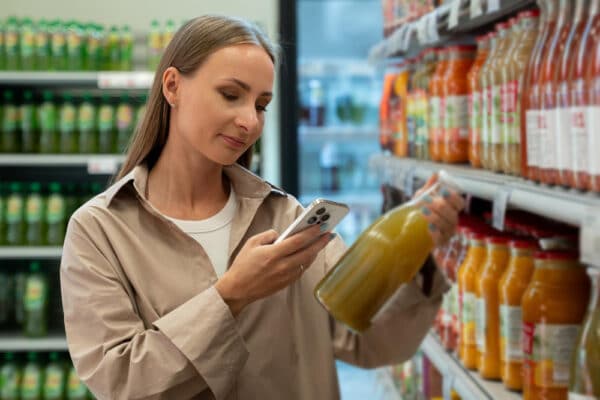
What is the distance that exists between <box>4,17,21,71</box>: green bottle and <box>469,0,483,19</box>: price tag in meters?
2.88

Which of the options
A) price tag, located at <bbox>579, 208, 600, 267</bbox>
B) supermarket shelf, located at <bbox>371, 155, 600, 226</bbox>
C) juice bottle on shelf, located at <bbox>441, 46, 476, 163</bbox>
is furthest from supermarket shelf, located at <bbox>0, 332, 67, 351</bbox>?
price tag, located at <bbox>579, 208, 600, 267</bbox>

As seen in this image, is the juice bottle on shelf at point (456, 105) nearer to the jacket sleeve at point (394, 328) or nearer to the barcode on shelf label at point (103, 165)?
the jacket sleeve at point (394, 328)

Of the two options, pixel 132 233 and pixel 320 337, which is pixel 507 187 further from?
pixel 132 233

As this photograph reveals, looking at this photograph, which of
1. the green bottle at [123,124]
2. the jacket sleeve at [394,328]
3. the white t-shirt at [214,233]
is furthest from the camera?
the green bottle at [123,124]

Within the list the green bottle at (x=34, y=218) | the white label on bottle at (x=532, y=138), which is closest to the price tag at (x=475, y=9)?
the white label on bottle at (x=532, y=138)

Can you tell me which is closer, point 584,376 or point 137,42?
point 584,376

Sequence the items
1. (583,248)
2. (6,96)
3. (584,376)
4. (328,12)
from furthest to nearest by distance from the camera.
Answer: (328,12) → (6,96) → (584,376) → (583,248)

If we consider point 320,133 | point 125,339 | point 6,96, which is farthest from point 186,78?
point 320,133

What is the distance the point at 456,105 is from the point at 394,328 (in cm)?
96

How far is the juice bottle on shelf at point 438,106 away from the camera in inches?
101

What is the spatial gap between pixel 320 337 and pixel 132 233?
16.4 inches

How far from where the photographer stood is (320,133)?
17.9 feet

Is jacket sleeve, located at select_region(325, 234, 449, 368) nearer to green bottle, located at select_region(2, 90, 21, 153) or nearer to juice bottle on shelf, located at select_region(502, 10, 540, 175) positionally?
juice bottle on shelf, located at select_region(502, 10, 540, 175)

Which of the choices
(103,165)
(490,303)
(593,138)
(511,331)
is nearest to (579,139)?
(593,138)
